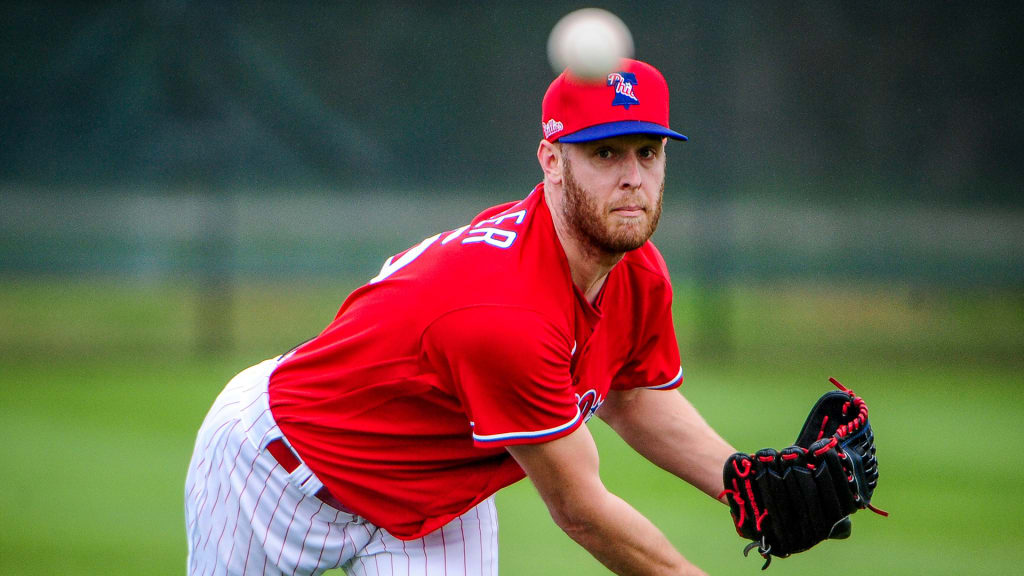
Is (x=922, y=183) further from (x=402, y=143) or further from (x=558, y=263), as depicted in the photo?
(x=558, y=263)

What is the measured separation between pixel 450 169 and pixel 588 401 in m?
7.84

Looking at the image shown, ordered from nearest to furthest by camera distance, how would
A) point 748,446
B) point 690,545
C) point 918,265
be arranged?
1. point 690,545
2. point 748,446
3. point 918,265

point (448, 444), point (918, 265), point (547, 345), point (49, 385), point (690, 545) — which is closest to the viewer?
point (547, 345)

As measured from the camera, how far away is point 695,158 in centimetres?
1082

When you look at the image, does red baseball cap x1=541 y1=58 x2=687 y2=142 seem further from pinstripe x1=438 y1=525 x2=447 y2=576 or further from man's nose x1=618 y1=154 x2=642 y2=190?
pinstripe x1=438 y1=525 x2=447 y2=576

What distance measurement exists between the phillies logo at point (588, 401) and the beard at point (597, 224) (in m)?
0.45

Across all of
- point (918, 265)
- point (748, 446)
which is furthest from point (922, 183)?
point (748, 446)

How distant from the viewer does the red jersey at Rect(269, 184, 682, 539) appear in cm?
292

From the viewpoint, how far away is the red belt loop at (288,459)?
11.0 feet

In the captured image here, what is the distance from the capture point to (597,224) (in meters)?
3.06

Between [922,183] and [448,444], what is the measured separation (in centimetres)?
859

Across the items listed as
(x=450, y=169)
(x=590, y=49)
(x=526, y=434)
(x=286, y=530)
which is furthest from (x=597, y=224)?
(x=450, y=169)

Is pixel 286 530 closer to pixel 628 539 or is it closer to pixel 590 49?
pixel 628 539

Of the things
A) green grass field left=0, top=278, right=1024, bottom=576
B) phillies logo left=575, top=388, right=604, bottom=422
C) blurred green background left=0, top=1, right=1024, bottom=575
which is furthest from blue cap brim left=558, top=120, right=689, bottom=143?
blurred green background left=0, top=1, right=1024, bottom=575
